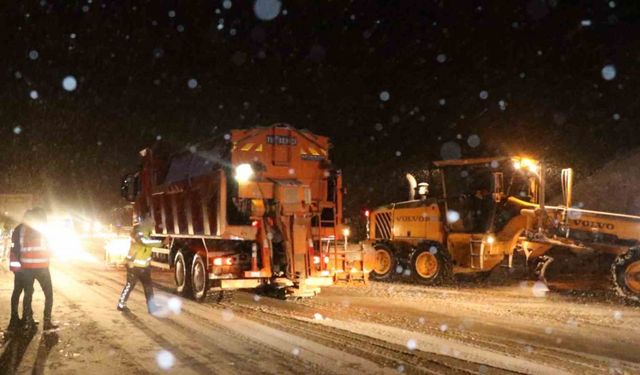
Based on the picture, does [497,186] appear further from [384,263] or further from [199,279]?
[199,279]

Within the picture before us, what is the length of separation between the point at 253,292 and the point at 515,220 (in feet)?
21.3

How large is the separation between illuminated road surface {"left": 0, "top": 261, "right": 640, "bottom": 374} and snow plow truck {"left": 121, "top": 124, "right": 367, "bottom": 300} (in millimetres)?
596

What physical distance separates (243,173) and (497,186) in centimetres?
653

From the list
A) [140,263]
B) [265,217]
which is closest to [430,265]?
[265,217]

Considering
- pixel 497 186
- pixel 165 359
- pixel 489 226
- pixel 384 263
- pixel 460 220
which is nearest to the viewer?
pixel 165 359

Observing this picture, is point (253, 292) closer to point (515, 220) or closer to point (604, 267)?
point (515, 220)


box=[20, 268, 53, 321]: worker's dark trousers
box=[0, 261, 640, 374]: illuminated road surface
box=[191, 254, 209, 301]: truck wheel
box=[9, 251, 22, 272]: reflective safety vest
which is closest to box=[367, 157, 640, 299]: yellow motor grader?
box=[0, 261, 640, 374]: illuminated road surface

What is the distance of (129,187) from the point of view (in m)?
18.6

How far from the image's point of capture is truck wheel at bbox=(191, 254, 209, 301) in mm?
12711

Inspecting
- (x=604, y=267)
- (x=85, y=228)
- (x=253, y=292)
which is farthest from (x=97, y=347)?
(x=85, y=228)

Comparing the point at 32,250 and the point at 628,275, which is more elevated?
the point at 32,250

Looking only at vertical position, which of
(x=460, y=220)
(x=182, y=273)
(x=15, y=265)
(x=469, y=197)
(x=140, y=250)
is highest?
(x=469, y=197)

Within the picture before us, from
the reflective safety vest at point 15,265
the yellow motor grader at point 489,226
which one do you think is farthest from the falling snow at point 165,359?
the yellow motor grader at point 489,226

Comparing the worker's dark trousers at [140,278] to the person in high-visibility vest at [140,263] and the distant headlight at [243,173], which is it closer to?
the person in high-visibility vest at [140,263]
